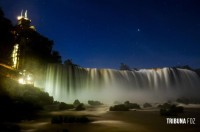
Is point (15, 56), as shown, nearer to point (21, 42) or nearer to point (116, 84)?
point (21, 42)

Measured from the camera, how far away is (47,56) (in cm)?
4003

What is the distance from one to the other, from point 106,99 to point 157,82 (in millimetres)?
13132

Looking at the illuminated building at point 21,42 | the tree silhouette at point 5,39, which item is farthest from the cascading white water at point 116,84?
the tree silhouette at point 5,39

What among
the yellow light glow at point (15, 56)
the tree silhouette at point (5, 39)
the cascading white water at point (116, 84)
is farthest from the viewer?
the cascading white water at point (116, 84)

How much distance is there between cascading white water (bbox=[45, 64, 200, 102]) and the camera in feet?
124

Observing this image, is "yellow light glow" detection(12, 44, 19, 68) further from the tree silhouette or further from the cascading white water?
the cascading white water

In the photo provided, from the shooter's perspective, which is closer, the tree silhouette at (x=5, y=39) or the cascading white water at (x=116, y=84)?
the tree silhouette at (x=5, y=39)

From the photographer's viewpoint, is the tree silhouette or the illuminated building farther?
the illuminated building

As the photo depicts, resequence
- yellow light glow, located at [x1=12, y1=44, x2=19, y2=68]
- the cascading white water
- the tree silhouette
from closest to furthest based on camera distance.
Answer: the tree silhouette < yellow light glow, located at [x1=12, y1=44, x2=19, y2=68] < the cascading white water

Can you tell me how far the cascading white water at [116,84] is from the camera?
37.8 m

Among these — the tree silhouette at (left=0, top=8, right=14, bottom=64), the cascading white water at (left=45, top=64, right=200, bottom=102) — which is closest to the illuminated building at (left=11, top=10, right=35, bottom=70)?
the tree silhouette at (left=0, top=8, right=14, bottom=64)

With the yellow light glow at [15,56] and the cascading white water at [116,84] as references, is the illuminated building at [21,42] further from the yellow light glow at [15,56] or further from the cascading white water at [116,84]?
the cascading white water at [116,84]

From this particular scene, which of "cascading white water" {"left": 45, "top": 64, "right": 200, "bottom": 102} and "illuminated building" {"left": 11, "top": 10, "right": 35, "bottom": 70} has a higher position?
"illuminated building" {"left": 11, "top": 10, "right": 35, "bottom": 70}

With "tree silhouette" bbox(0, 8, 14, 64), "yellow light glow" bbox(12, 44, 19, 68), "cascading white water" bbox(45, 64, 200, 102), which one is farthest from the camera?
"cascading white water" bbox(45, 64, 200, 102)
